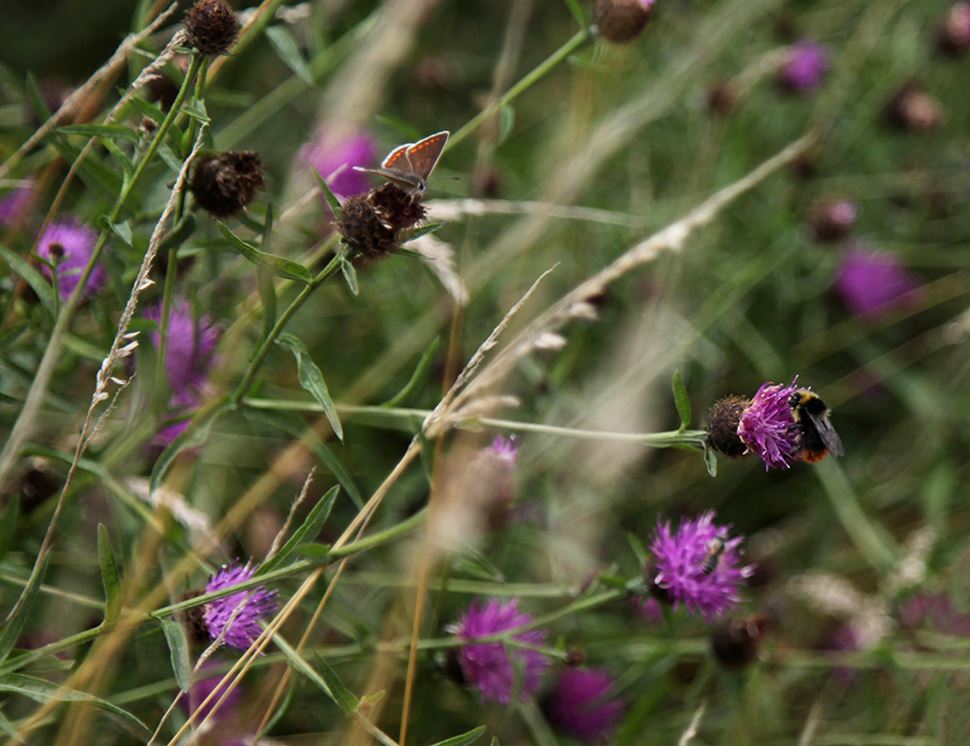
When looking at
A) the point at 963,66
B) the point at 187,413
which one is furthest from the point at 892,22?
the point at 187,413

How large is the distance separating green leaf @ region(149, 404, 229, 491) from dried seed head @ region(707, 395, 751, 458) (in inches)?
25.2

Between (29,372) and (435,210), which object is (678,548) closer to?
(435,210)

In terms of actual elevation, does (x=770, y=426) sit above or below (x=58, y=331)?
below

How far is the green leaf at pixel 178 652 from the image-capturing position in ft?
3.72

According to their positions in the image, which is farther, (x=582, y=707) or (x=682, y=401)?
(x=582, y=707)

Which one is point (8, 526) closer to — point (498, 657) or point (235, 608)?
point (235, 608)

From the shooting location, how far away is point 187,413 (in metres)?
1.46

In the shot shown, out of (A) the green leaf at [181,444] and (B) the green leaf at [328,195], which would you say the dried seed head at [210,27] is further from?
(A) the green leaf at [181,444]

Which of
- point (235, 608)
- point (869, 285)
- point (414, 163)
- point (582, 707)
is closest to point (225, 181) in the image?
point (414, 163)

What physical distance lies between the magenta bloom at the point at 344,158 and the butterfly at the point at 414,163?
0.55 meters

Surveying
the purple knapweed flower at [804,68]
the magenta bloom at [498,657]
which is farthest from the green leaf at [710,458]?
the purple knapweed flower at [804,68]

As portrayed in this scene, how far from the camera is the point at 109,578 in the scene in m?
1.14

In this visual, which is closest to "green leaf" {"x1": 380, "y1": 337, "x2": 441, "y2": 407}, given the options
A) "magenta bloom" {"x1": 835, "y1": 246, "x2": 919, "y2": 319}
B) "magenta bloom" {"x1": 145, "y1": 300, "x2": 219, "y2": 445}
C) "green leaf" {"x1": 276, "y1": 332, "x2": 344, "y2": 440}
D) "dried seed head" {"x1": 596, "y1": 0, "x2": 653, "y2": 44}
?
"green leaf" {"x1": 276, "y1": 332, "x2": 344, "y2": 440}

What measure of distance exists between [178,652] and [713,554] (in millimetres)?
721
